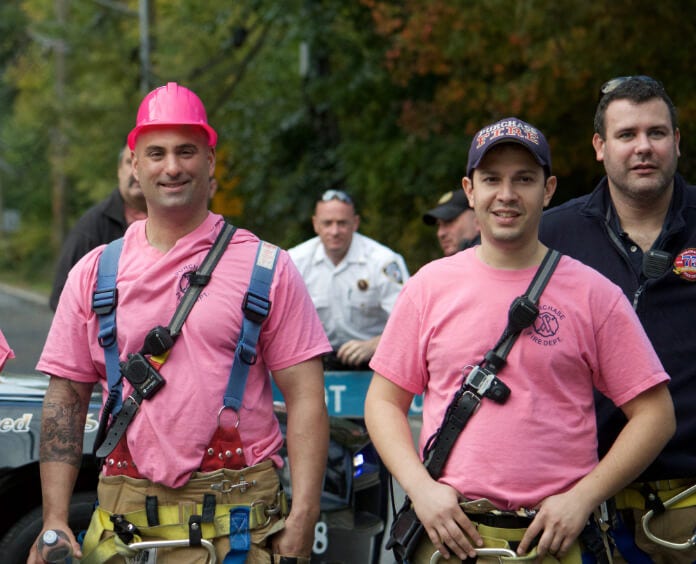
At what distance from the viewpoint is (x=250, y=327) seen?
3.35 meters

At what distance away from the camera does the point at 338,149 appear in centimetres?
1644

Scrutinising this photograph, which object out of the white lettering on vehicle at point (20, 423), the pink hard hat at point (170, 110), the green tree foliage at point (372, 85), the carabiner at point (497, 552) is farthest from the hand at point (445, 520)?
the green tree foliage at point (372, 85)

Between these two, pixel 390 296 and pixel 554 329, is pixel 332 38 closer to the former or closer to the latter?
pixel 390 296

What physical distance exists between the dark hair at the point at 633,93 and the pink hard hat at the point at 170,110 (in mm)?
1336

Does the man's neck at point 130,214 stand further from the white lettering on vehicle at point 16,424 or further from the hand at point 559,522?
the hand at point 559,522

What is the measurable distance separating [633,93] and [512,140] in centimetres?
76

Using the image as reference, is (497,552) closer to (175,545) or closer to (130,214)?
(175,545)

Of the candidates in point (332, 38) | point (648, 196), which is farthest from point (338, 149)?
point (648, 196)

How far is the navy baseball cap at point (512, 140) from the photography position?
313 cm

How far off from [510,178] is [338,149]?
13.4 metres

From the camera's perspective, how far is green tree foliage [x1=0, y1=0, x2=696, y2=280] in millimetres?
11039

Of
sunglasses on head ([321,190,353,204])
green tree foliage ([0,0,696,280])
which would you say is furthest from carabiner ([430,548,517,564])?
green tree foliage ([0,0,696,280])

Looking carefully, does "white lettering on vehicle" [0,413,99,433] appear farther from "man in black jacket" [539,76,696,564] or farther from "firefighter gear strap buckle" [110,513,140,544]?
"man in black jacket" [539,76,696,564]

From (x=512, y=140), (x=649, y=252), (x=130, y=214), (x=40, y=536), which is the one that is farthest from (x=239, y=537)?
(x=130, y=214)
